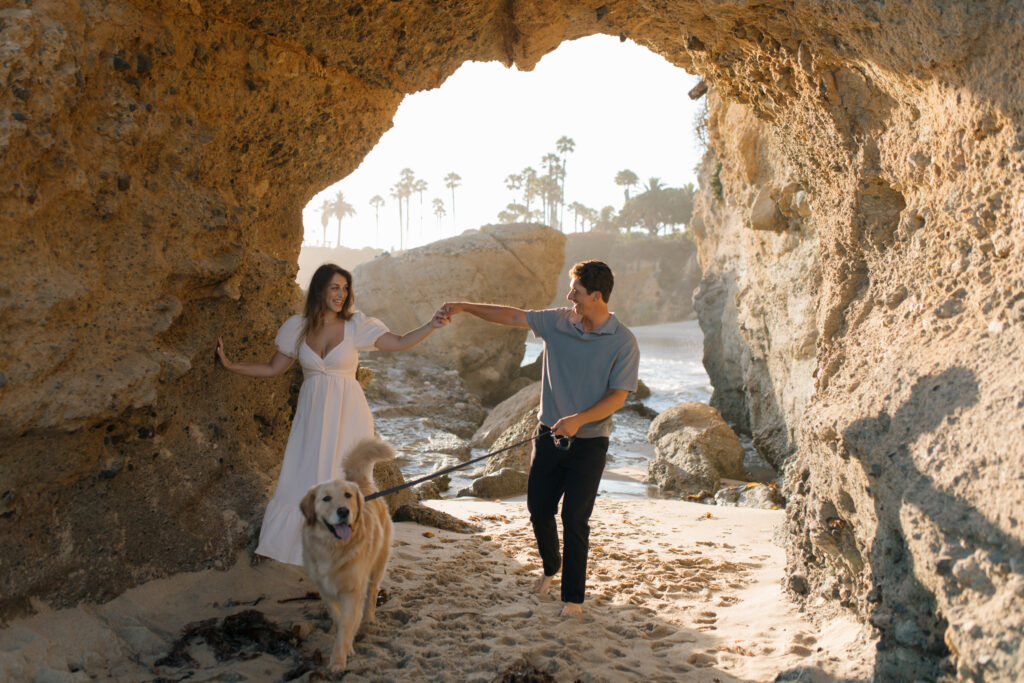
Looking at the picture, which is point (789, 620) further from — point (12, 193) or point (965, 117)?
point (12, 193)

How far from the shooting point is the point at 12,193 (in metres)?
3.46

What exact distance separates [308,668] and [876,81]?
4388 mm

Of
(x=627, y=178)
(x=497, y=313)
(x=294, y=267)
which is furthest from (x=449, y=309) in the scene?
(x=627, y=178)

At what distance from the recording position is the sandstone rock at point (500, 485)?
8862mm

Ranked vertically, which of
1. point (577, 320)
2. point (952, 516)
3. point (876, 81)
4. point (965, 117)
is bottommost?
point (952, 516)

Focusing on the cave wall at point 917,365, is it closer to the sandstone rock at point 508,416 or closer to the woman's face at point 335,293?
Answer: the woman's face at point 335,293

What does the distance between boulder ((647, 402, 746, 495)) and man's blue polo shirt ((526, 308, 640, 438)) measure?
6077 mm

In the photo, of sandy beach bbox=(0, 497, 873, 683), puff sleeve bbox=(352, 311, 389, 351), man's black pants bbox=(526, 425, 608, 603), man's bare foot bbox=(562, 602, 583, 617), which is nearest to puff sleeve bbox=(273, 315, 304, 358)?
puff sleeve bbox=(352, 311, 389, 351)

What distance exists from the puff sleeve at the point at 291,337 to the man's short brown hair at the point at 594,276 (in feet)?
5.99

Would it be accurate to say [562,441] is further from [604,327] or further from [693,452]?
[693,452]

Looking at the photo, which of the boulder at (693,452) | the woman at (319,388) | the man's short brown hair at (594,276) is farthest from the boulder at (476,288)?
the man's short brown hair at (594,276)

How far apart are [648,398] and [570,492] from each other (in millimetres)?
19387

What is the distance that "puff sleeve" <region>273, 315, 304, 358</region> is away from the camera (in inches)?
185

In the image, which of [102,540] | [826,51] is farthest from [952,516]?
[102,540]
